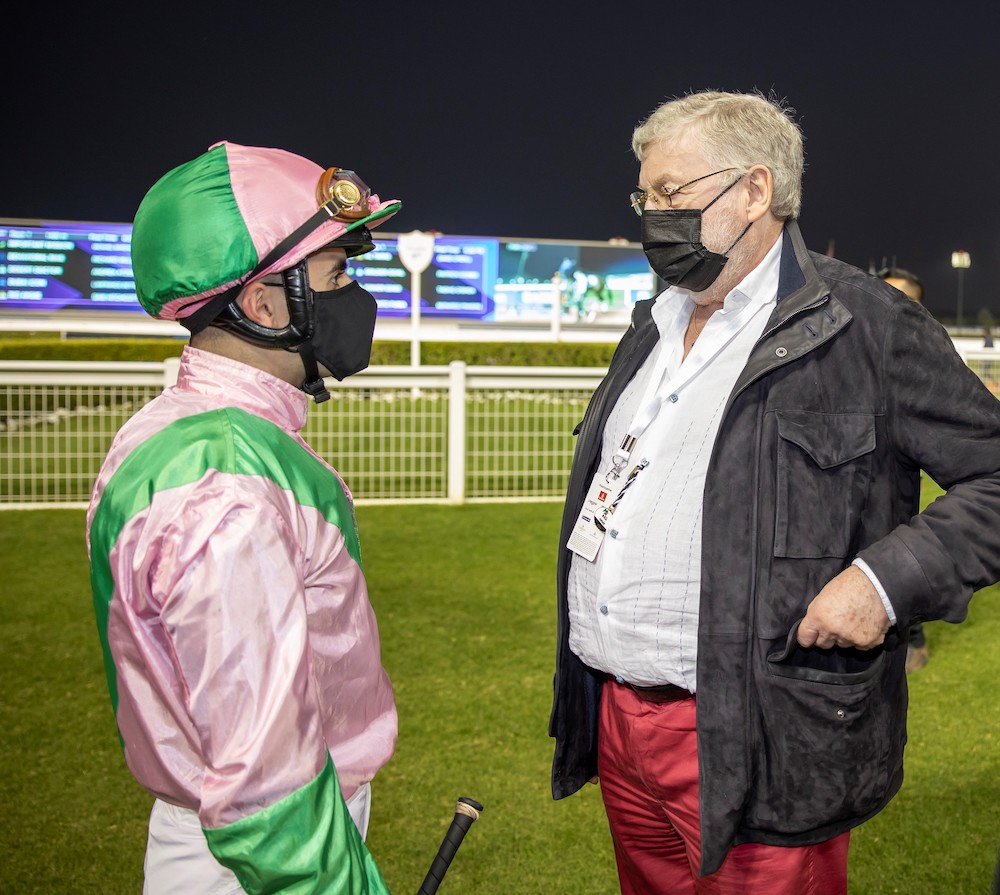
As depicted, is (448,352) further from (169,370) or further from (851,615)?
(851,615)

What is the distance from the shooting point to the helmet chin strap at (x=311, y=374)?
144 cm

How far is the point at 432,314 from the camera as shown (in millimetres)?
23672

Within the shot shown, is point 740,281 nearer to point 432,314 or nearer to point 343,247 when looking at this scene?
point 343,247

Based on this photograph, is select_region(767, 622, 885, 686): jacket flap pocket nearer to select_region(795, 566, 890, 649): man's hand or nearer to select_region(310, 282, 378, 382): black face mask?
select_region(795, 566, 890, 649): man's hand

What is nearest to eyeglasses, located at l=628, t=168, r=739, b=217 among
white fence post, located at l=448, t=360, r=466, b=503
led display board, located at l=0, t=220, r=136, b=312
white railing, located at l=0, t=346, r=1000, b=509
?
white railing, located at l=0, t=346, r=1000, b=509

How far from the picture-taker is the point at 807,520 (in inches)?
65.0

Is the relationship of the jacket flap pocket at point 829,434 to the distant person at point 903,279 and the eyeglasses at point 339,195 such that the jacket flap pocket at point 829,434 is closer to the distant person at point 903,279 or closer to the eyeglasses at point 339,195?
the eyeglasses at point 339,195

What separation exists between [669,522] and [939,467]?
0.45 metres

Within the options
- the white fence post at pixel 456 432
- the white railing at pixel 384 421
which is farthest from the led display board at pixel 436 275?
the white fence post at pixel 456 432

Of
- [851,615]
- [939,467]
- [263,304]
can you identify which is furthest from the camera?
[939,467]

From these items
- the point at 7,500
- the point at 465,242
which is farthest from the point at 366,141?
the point at 7,500

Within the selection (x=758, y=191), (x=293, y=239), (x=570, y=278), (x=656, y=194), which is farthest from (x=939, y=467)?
(x=570, y=278)

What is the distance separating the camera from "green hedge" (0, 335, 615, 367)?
1706 cm

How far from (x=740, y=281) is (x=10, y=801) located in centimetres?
267
